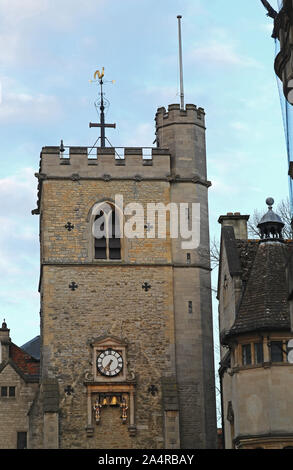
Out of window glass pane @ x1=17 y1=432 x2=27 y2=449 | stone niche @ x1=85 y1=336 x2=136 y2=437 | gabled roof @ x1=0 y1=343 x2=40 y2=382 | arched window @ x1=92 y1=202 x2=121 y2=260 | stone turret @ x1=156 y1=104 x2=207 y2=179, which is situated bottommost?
window glass pane @ x1=17 y1=432 x2=27 y2=449

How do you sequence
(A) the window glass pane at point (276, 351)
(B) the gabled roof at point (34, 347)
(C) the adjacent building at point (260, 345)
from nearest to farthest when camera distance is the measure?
1. (C) the adjacent building at point (260, 345)
2. (A) the window glass pane at point (276, 351)
3. (B) the gabled roof at point (34, 347)

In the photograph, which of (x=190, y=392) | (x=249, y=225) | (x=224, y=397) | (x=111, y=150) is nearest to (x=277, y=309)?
(x=224, y=397)

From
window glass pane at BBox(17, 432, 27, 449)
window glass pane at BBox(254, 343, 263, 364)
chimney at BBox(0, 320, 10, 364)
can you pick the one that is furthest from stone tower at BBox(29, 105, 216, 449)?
window glass pane at BBox(254, 343, 263, 364)

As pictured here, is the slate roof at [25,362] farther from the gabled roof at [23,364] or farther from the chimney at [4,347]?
the chimney at [4,347]

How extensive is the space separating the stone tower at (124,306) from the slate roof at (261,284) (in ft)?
34.0

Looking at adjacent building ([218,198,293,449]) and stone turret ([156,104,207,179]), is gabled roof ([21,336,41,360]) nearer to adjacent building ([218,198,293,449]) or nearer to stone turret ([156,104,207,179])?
stone turret ([156,104,207,179])

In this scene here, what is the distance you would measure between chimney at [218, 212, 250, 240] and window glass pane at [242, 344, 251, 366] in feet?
20.0

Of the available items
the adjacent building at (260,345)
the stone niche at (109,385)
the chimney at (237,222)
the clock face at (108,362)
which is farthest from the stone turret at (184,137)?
the adjacent building at (260,345)

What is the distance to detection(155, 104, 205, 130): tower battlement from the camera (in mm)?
52000

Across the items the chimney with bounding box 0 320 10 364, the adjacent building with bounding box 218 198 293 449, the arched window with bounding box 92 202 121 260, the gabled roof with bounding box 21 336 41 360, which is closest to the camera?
the adjacent building with bounding box 218 198 293 449

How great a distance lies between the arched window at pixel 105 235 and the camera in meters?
49.8

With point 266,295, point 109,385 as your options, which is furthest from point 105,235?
point 266,295
